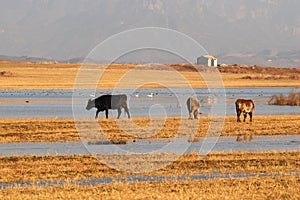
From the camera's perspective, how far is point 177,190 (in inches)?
534

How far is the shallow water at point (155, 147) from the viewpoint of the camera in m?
20.3

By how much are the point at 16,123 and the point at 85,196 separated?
1768 centimetres

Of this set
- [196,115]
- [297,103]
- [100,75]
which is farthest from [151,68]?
[196,115]

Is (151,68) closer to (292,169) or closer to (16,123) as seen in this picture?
(16,123)

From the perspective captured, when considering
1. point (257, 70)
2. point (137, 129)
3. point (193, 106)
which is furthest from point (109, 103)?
point (257, 70)

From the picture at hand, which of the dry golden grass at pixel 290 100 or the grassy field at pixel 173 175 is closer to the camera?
the grassy field at pixel 173 175

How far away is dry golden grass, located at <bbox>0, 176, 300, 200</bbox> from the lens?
12906mm

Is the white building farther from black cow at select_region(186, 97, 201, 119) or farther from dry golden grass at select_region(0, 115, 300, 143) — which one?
dry golden grass at select_region(0, 115, 300, 143)

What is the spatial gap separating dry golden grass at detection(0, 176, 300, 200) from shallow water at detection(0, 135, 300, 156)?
5.43 metres

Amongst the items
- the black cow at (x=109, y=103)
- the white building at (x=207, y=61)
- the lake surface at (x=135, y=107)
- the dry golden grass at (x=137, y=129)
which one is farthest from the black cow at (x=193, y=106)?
the white building at (x=207, y=61)

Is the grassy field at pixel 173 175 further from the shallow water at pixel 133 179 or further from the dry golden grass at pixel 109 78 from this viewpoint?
the dry golden grass at pixel 109 78

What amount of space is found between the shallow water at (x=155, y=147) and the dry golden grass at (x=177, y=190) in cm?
543

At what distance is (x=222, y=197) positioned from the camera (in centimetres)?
1281

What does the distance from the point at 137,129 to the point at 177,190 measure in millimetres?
14134
